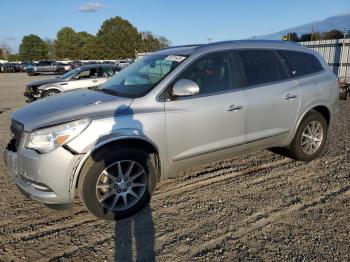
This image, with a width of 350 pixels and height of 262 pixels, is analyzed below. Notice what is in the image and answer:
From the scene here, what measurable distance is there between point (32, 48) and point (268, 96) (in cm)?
9724

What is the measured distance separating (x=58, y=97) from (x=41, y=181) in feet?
4.34

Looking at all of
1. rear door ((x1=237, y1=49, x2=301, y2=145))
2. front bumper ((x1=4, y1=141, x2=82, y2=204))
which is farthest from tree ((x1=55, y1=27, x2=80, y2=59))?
front bumper ((x1=4, y1=141, x2=82, y2=204))

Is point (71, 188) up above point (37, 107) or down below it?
below

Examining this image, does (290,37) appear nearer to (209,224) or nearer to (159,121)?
(159,121)

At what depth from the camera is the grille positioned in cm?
335

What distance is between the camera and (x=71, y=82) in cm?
1177

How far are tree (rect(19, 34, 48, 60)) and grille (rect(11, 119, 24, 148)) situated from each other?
313 feet

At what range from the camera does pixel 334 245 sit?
119 inches

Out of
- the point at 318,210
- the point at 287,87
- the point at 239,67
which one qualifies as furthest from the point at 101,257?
the point at 287,87

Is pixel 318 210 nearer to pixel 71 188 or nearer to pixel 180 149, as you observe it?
pixel 180 149

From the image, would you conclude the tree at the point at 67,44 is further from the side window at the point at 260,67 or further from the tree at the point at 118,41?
the side window at the point at 260,67

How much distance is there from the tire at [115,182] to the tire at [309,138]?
247 centimetres

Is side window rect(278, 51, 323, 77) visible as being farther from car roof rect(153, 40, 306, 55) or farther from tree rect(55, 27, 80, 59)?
tree rect(55, 27, 80, 59)

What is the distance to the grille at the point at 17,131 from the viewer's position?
3347 millimetres
